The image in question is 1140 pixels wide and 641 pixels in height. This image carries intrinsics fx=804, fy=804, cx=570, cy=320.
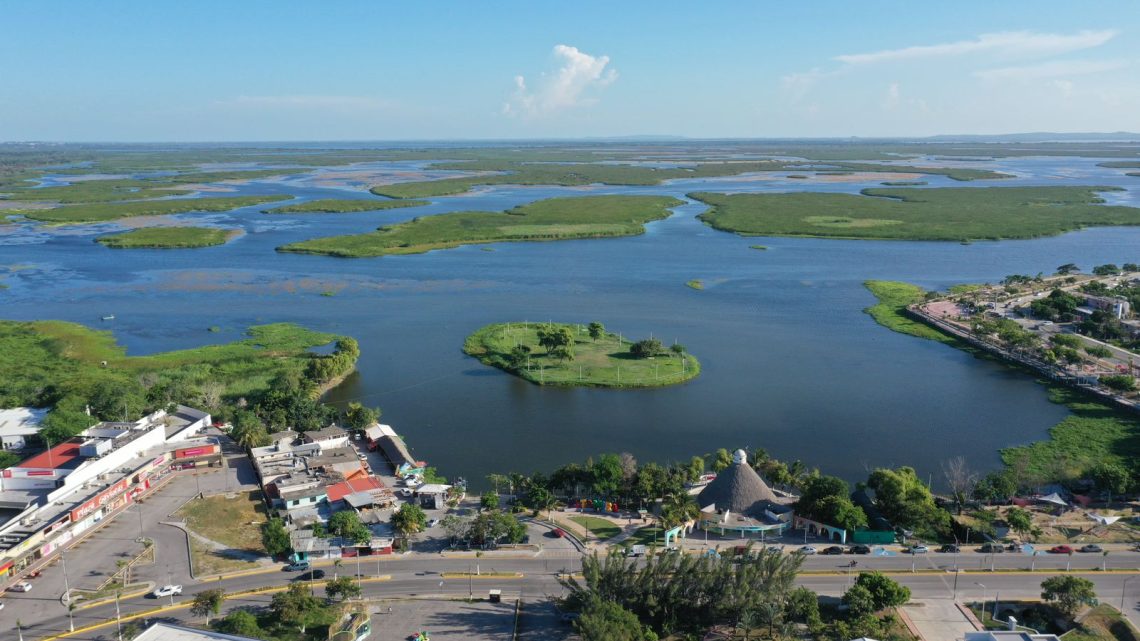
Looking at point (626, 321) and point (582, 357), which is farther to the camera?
point (626, 321)

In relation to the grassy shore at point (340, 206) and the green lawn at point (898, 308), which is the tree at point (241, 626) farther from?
the grassy shore at point (340, 206)

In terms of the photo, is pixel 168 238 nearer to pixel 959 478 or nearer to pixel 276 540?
pixel 276 540

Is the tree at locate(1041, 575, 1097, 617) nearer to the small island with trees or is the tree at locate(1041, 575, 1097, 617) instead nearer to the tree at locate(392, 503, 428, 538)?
the tree at locate(392, 503, 428, 538)


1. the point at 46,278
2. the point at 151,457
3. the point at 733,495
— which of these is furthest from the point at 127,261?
the point at 733,495

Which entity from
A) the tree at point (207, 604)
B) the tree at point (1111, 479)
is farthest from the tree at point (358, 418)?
the tree at point (1111, 479)

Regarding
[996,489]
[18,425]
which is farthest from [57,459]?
[996,489]

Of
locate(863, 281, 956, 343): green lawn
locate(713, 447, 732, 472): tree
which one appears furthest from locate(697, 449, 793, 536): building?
locate(863, 281, 956, 343): green lawn
